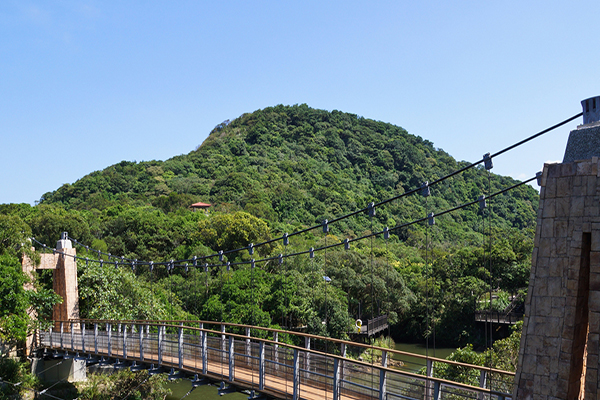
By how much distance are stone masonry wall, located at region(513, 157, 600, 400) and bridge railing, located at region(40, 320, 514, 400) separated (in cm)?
76

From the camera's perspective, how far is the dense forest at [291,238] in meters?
16.7

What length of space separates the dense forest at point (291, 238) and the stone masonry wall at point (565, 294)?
2.75 ft

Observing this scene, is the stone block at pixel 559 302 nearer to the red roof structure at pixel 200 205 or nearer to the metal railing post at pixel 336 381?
the metal railing post at pixel 336 381

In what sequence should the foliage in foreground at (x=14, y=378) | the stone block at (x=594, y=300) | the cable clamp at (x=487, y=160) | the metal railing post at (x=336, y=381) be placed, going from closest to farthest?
the stone block at (x=594, y=300) → the cable clamp at (x=487, y=160) → the metal railing post at (x=336, y=381) → the foliage in foreground at (x=14, y=378)

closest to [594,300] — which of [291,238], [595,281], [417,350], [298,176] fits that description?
[595,281]

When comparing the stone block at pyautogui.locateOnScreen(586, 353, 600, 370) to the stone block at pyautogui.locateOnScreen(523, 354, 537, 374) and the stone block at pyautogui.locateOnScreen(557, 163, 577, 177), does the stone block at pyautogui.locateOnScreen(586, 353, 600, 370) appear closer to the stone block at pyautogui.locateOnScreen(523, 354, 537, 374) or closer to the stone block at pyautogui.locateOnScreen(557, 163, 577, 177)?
the stone block at pyautogui.locateOnScreen(523, 354, 537, 374)

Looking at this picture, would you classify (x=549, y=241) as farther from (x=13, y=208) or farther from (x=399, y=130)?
(x=399, y=130)

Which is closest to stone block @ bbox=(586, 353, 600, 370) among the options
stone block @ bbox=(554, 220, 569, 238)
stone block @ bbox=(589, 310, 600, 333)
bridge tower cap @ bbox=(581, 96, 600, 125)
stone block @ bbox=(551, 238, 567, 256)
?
stone block @ bbox=(589, 310, 600, 333)

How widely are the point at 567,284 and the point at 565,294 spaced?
0.23 feet

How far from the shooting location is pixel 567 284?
12.3 feet

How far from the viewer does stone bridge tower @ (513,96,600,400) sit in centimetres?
369

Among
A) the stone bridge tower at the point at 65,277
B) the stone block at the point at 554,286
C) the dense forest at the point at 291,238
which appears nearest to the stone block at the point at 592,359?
the stone block at the point at 554,286

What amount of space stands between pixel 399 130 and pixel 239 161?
28954 mm

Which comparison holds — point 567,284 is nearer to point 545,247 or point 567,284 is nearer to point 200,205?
point 545,247
